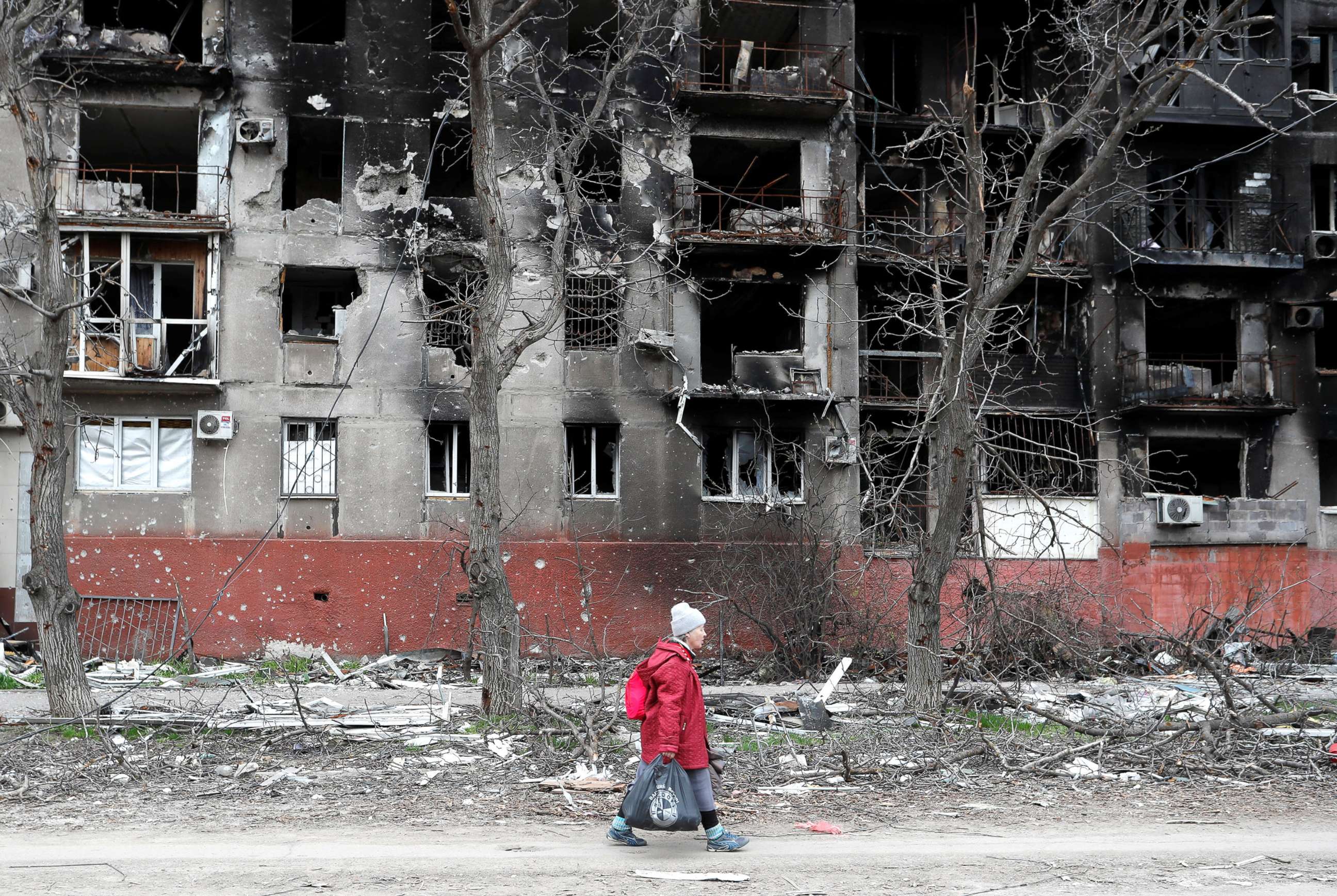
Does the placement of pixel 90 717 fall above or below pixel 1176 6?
below

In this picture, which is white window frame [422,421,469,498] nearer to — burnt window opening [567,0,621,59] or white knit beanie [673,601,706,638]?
burnt window opening [567,0,621,59]

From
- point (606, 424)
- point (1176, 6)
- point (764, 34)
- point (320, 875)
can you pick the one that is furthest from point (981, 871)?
point (764, 34)

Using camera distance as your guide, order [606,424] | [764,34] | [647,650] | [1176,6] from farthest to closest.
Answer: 1. [764,34]
2. [606,424]
3. [647,650]
4. [1176,6]

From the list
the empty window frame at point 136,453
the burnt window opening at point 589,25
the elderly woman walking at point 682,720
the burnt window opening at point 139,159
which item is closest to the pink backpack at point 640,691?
the elderly woman walking at point 682,720

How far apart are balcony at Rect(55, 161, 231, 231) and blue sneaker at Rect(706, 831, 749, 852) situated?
1704cm

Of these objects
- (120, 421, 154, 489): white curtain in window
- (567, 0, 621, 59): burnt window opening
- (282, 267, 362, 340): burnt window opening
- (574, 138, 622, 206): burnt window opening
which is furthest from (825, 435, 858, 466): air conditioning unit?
(120, 421, 154, 489): white curtain in window

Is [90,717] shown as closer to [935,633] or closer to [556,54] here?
[935,633]

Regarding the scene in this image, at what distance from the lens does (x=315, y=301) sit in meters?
22.8

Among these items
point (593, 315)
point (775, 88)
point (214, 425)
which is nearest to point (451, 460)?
point (593, 315)

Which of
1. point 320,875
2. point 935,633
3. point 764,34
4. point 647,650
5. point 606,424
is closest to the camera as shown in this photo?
point 320,875

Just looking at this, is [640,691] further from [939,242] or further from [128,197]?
[128,197]

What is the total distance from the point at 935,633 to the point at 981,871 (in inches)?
213

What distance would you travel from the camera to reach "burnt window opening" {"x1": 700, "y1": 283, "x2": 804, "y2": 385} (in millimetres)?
22734

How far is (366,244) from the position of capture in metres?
21.1
